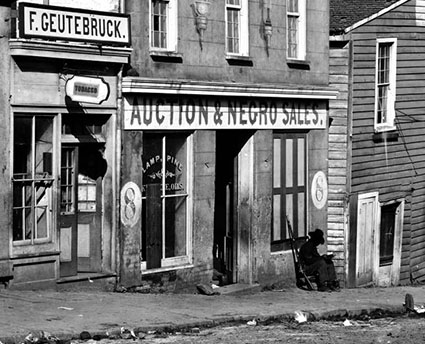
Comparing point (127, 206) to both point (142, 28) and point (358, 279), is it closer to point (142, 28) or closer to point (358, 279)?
point (142, 28)

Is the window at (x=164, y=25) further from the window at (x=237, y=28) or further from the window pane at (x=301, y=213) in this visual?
the window pane at (x=301, y=213)

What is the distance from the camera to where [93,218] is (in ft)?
62.4

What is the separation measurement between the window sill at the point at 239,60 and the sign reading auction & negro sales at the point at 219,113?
65cm

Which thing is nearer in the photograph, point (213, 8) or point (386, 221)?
point (213, 8)

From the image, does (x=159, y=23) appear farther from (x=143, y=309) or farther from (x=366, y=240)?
(x=366, y=240)

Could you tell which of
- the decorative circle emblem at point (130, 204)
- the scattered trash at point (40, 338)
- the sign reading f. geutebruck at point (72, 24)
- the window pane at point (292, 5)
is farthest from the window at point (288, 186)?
the scattered trash at point (40, 338)

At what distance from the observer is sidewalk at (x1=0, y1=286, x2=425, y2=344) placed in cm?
1493

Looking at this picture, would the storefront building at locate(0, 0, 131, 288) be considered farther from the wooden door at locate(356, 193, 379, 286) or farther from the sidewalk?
the wooden door at locate(356, 193, 379, 286)

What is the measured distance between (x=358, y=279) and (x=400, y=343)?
34.8 ft

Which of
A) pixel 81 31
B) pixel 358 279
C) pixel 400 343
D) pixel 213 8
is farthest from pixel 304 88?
pixel 400 343

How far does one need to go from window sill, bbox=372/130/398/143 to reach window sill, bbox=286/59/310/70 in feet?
10.2

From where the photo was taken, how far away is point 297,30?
78.1 feet

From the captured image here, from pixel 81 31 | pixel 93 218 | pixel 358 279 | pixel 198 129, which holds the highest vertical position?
pixel 81 31

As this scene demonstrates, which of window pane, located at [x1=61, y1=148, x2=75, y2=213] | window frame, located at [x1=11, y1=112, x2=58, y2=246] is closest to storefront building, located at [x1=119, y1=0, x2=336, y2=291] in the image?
window pane, located at [x1=61, y1=148, x2=75, y2=213]
